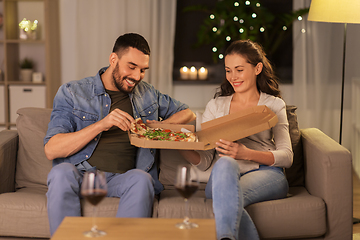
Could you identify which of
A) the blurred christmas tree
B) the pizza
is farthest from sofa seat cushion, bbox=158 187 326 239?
the blurred christmas tree

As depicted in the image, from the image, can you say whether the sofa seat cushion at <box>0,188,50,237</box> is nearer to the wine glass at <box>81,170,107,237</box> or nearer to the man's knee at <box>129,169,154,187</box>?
the man's knee at <box>129,169,154,187</box>

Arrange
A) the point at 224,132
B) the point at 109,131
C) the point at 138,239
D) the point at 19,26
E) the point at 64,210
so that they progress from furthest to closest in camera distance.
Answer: the point at 19,26 → the point at 109,131 → the point at 224,132 → the point at 64,210 → the point at 138,239

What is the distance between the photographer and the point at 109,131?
2037 mm

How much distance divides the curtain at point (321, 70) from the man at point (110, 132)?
2.25 meters

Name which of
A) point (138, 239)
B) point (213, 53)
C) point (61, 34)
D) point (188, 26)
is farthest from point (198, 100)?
point (138, 239)

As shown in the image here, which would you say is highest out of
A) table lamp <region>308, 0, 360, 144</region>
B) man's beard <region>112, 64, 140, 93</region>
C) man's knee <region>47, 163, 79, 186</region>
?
table lamp <region>308, 0, 360, 144</region>

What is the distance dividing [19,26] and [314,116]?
324 centimetres

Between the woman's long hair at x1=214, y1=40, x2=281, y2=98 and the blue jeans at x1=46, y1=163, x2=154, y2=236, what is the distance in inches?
29.5

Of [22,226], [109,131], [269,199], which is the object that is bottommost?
[22,226]

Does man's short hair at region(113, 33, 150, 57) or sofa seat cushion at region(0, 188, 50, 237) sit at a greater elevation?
man's short hair at region(113, 33, 150, 57)

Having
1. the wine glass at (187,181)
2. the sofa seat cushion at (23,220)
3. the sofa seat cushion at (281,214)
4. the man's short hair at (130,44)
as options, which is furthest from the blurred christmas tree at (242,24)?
the wine glass at (187,181)

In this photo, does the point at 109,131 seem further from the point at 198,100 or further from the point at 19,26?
the point at 19,26

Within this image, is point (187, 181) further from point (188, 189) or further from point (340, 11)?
point (340, 11)

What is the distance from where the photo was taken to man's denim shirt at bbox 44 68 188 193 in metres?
1.96
